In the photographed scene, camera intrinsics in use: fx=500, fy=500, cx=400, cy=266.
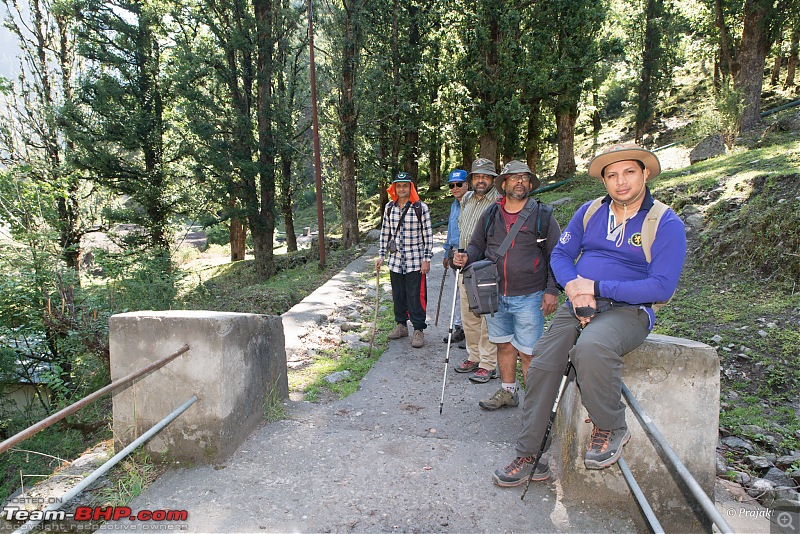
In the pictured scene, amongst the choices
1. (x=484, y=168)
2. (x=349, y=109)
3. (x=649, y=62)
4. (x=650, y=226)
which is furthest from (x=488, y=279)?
(x=649, y=62)

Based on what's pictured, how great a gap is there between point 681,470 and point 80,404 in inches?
109

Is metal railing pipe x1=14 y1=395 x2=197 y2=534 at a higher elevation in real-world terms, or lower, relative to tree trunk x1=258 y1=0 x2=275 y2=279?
lower

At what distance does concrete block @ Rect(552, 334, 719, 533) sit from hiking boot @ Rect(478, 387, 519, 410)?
1651 mm

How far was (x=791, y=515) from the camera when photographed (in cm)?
313

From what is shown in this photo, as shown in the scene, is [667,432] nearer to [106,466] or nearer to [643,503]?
[643,503]

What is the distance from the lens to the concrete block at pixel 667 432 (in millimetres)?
2826

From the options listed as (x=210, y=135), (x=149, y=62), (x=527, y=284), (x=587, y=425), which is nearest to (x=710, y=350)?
(x=587, y=425)

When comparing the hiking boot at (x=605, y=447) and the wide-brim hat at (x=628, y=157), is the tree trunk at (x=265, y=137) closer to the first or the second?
the wide-brim hat at (x=628, y=157)

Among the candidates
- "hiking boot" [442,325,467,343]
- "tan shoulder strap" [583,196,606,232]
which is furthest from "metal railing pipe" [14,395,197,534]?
"hiking boot" [442,325,467,343]

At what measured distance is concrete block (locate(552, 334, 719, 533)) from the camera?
2826 millimetres

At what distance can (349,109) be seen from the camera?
58.0 feet

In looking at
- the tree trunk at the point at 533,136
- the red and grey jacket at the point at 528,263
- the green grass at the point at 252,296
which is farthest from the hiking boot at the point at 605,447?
the tree trunk at the point at 533,136

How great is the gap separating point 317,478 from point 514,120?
16425 millimetres

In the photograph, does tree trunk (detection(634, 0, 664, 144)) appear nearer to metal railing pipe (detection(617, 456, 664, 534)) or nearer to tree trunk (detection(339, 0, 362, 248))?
tree trunk (detection(339, 0, 362, 248))
